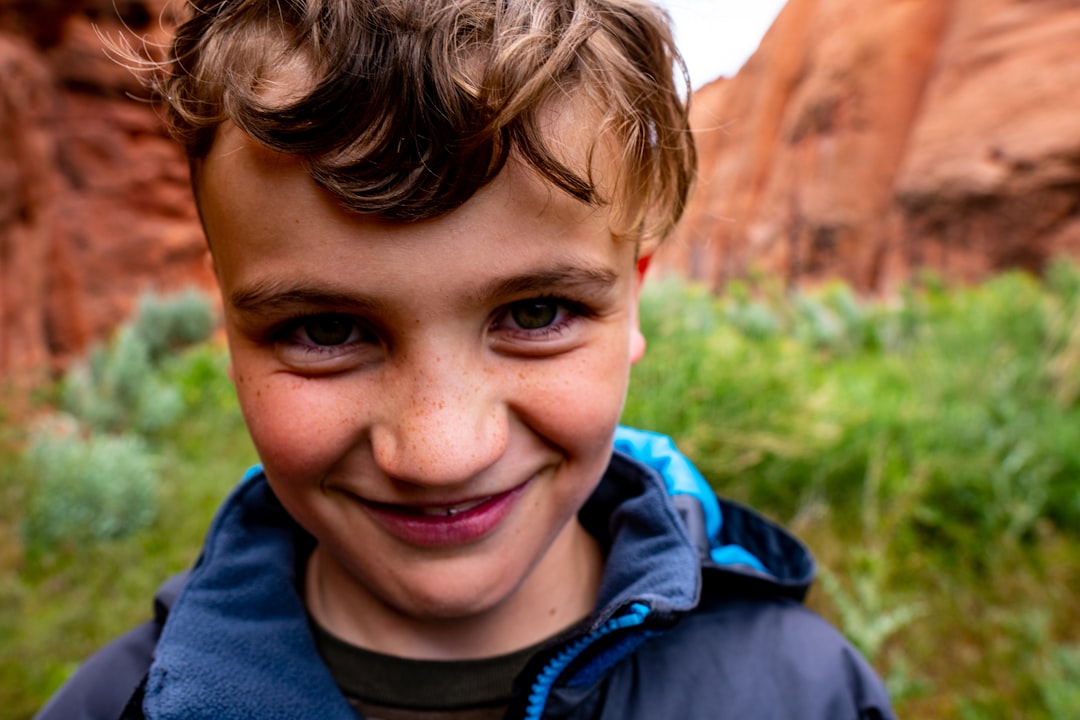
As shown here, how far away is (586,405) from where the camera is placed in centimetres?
96

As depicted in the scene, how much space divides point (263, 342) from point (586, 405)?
404 mm

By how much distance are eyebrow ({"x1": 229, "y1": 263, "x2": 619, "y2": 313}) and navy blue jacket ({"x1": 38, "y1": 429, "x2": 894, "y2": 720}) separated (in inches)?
16.0

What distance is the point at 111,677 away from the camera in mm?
→ 1153

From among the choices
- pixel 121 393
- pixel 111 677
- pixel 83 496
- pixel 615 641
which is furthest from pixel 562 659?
pixel 121 393

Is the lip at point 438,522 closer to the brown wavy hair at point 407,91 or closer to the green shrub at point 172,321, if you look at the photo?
the brown wavy hair at point 407,91

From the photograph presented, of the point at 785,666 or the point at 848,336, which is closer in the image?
the point at 785,666

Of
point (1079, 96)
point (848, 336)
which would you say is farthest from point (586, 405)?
point (1079, 96)

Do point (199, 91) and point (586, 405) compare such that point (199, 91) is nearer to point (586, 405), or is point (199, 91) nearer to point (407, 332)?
point (407, 332)

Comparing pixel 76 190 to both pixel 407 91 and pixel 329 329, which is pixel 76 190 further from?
pixel 407 91

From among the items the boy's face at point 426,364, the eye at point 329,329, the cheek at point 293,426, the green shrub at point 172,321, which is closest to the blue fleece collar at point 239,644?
Answer: the boy's face at point 426,364

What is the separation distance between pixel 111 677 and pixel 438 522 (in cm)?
61

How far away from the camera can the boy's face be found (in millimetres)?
823

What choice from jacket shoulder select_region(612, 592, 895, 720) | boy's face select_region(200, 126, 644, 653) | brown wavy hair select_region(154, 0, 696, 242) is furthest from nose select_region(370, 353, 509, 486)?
jacket shoulder select_region(612, 592, 895, 720)

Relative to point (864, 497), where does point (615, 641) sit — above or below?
above
